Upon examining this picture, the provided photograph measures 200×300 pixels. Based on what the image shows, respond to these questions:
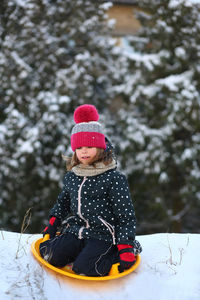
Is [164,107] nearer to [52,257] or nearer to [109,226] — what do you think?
[109,226]

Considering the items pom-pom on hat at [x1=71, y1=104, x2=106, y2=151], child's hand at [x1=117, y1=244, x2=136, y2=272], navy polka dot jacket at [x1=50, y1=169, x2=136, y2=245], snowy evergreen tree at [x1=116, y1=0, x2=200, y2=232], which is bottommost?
snowy evergreen tree at [x1=116, y1=0, x2=200, y2=232]

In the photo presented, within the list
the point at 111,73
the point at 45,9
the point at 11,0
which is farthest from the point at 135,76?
the point at 11,0

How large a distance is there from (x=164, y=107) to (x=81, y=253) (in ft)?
18.0

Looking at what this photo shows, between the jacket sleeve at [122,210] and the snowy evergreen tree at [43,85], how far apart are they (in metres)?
4.33

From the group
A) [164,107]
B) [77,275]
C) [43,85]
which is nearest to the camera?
[77,275]

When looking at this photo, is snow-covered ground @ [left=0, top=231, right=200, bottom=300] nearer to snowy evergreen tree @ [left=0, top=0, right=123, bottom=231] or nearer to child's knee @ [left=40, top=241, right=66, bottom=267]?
child's knee @ [left=40, top=241, right=66, bottom=267]

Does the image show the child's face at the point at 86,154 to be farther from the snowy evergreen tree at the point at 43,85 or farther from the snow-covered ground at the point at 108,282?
the snowy evergreen tree at the point at 43,85

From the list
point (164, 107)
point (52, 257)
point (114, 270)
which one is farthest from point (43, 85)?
point (114, 270)

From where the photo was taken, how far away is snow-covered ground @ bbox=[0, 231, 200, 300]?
2.16 metres

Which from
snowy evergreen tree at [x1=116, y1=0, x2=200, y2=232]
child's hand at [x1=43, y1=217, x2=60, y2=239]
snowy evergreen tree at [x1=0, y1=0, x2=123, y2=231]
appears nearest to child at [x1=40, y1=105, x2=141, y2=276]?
child's hand at [x1=43, y1=217, x2=60, y2=239]

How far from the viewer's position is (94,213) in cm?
248

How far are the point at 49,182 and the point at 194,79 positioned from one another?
403cm

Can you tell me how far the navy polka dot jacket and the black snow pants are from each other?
60mm

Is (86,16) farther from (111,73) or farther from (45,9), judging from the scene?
(111,73)
